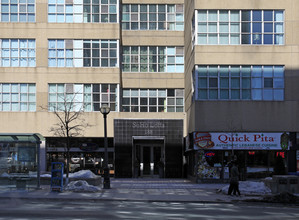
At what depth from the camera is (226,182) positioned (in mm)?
33625

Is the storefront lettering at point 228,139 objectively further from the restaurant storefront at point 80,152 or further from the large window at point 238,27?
the restaurant storefront at point 80,152

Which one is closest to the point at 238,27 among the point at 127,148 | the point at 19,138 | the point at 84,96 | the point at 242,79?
the point at 242,79

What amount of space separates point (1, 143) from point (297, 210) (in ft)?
52.9

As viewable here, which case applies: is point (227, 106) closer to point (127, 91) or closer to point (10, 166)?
point (127, 91)

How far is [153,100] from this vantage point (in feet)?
139

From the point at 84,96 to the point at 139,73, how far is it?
16.9ft

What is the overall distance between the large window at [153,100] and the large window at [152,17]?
5.43 m

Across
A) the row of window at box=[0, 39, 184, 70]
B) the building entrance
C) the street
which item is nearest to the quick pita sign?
the building entrance

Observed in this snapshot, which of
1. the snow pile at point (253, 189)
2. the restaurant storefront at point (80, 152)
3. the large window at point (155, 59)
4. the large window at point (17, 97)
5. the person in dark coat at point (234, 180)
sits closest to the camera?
the person in dark coat at point (234, 180)

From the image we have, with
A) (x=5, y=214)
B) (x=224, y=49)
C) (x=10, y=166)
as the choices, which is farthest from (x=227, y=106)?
(x=5, y=214)

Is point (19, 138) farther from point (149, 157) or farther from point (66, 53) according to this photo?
point (149, 157)

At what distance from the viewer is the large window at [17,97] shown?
40.4 m

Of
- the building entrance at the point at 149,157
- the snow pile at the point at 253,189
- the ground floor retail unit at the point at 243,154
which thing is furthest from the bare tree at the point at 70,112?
the snow pile at the point at 253,189

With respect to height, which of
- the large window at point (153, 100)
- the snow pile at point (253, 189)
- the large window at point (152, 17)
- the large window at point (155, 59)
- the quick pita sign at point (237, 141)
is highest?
the large window at point (152, 17)
